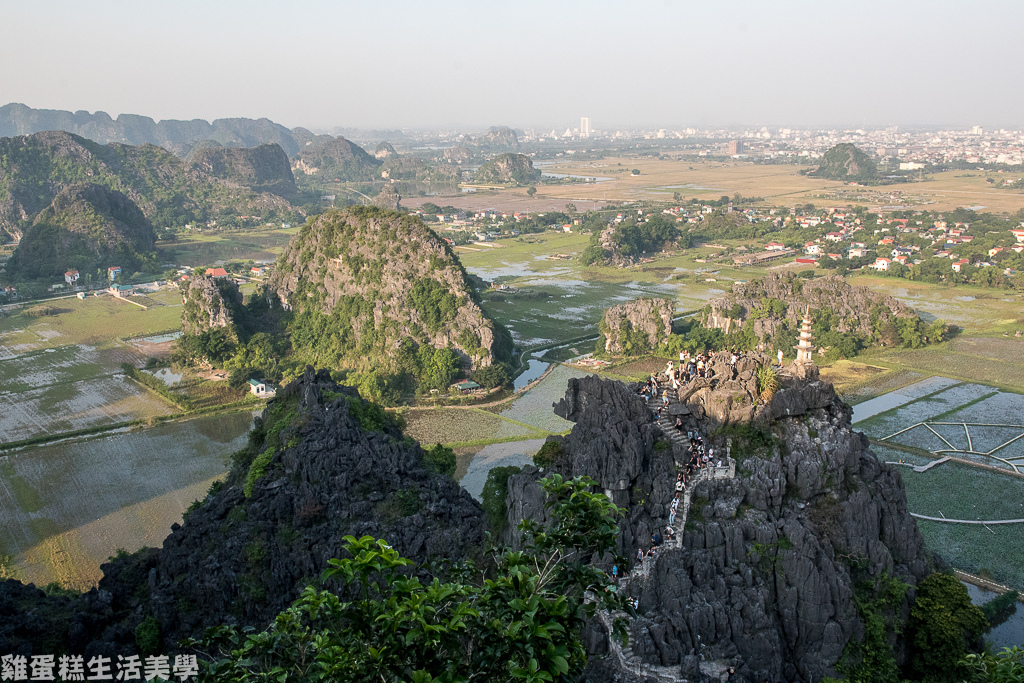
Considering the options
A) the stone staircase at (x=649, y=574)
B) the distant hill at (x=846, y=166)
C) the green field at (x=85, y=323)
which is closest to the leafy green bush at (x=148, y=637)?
the stone staircase at (x=649, y=574)

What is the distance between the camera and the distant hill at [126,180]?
103375 mm

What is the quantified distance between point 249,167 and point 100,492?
11983cm

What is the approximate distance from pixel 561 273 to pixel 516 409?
3790cm

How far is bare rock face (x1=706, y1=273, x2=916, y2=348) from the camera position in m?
46.2

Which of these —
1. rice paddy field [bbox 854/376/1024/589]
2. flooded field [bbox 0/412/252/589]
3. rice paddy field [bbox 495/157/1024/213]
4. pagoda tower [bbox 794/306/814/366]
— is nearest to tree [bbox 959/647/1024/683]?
pagoda tower [bbox 794/306/814/366]

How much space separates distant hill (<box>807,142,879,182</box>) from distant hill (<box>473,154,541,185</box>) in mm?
61066

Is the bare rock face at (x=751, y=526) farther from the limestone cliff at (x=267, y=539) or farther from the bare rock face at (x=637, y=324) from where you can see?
the bare rock face at (x=637, y=324)

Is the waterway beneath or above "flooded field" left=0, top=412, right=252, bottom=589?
beneath

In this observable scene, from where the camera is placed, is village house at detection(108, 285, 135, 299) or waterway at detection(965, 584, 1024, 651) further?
village house at detection(108, 285, 135, 299)

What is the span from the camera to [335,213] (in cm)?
4947

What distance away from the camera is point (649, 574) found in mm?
15586

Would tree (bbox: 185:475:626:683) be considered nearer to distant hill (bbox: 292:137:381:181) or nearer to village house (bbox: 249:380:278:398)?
village house (bbox: 249:380:278:398)

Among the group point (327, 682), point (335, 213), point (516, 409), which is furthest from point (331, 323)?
point (327, 682)

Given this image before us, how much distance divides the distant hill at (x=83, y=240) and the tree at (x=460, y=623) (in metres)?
77.3
